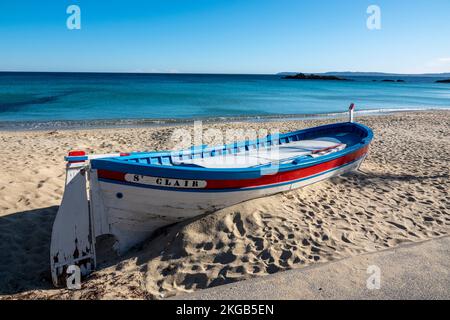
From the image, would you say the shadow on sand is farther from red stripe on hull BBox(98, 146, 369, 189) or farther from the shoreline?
the shoreline

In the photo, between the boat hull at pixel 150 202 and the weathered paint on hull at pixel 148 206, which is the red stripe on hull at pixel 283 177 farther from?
the weathered paint on hull at pixel 148 206

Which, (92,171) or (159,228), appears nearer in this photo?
(92,171)

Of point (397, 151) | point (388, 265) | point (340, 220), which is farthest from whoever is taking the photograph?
point (397, 151)

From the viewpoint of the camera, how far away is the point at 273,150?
28.6ft

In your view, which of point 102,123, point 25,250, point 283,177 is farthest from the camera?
point 102,123

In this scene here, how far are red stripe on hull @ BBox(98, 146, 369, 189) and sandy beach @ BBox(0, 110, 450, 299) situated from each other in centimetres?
37

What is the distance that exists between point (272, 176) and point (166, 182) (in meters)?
1.94

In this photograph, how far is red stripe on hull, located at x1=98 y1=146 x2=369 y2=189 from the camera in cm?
502

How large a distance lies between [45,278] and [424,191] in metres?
7.68

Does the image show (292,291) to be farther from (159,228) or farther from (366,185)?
(366,185)

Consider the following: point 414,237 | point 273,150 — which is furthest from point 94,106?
point 414,237

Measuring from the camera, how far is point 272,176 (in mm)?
5973

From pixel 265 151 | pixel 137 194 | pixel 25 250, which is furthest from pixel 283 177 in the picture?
pixel 25 250

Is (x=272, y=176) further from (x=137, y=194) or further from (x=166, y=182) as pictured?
(x=137, y=194)
